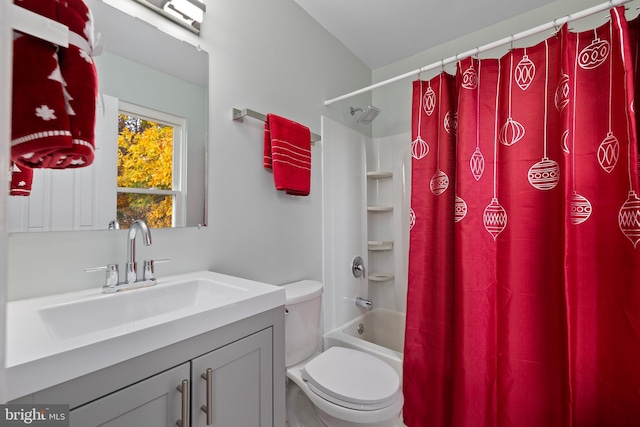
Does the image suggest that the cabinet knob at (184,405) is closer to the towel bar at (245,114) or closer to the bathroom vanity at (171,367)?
the bathroom vanity at (171,367)

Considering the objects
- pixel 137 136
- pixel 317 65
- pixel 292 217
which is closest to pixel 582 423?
pixel 292 217

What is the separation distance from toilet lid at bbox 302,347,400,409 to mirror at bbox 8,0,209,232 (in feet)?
2.83

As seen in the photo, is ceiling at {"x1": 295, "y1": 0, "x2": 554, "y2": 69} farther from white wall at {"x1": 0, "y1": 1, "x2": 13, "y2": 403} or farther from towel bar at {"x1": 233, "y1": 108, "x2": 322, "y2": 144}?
white wall at {"x1": 0, "y1": 1, "x2": 13, "y2": 403}

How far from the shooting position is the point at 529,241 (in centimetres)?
132

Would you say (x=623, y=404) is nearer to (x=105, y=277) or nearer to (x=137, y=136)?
(x=105, y=277)

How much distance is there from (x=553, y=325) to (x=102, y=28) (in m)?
2.11

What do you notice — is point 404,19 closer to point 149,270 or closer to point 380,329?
point 149,270

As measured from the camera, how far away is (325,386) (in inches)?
47.8

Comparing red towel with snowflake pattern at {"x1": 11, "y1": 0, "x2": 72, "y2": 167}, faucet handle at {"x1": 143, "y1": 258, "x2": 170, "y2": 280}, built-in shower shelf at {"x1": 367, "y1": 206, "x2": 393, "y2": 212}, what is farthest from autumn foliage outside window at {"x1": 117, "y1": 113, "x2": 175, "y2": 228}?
Result: built-in shower shelf at {"x1": 367, "y1": 206, "x2": 393, "y2": 212}

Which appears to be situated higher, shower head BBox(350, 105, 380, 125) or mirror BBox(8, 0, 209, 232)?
shower head BBox(350, 105, 380, 125)

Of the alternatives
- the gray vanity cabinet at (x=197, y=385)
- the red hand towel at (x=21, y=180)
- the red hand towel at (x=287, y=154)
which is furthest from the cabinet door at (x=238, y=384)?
the red hand towel at (x=287, y=154)

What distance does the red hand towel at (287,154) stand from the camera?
150cm

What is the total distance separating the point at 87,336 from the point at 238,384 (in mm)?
424

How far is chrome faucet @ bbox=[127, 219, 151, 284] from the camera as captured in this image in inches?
39.6
